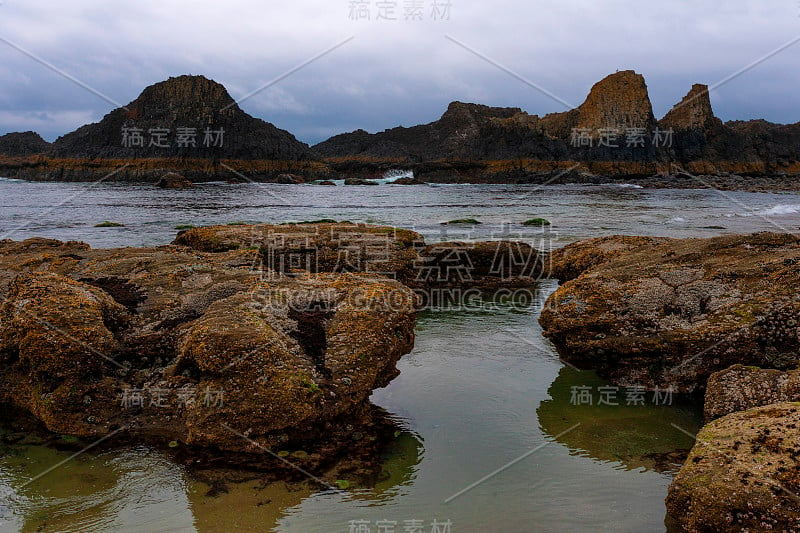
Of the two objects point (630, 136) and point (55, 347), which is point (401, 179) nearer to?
point (630, 136)

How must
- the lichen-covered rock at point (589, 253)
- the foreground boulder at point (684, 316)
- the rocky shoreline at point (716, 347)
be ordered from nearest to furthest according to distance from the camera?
the rocky shoreline at point (716, 347) → the foreground boulder at point (684, 316) → the lichen-covered rock at point (589, 253)

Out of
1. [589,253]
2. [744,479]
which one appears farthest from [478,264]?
[744,479]

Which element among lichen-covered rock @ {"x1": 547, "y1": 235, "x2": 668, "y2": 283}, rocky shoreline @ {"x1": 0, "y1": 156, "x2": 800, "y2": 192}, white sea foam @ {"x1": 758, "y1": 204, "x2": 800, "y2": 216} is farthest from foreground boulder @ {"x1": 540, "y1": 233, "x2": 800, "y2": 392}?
rocky shoreline @ {"x1": 0, "y1": 156, "x2": 800, "y2": 192}

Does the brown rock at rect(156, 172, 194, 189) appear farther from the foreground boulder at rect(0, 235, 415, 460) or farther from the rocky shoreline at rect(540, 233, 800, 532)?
the rocky shoreline at rect(540, 233, 800, 532)

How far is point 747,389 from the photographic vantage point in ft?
16.2

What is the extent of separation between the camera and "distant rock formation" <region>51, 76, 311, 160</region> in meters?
102

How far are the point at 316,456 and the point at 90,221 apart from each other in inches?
977

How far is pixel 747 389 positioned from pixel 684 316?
1287mm

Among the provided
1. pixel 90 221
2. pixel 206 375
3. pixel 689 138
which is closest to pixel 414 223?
pixel 90 221

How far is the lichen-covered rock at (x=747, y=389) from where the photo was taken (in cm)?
477

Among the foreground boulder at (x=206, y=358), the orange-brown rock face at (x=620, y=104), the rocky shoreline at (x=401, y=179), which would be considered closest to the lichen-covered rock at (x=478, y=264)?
the foreground boulder at (x=206, y=358)

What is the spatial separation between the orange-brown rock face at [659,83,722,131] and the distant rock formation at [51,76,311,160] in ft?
250

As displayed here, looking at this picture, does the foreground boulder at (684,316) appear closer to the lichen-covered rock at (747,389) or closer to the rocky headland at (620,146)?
the lichen-covered rock at (747,389)

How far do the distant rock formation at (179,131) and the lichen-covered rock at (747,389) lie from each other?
335 feet
